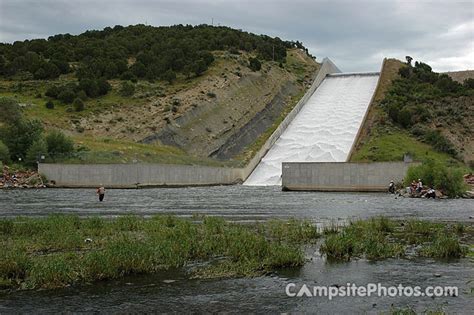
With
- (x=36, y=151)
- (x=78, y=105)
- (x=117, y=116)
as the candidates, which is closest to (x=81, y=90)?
(x=78, y=105)

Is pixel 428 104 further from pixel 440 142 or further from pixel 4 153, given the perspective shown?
pixel 4 153

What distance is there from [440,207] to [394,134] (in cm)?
3448

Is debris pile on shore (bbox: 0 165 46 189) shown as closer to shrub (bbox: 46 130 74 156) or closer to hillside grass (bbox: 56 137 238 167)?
hillside grass (bbox: 56 137 238 167)

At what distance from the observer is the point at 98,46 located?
371 feet

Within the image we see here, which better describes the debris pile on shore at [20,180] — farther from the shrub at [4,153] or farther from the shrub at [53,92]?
the shrub at [53,92]

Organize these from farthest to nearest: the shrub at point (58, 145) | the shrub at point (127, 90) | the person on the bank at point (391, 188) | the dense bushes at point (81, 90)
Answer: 1. the shrub at point (127, 90)
2. the dense bushes at point (81, 90)
3. the shrub at point (58, 145)
4. the person on the bank at point (391, 188)

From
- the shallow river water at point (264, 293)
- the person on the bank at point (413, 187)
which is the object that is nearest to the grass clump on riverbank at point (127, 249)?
the shallow river water at point (264, 293)

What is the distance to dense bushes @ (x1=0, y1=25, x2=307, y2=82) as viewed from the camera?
299ft

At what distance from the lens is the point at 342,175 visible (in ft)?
160

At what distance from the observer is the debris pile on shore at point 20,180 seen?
50.2 metres

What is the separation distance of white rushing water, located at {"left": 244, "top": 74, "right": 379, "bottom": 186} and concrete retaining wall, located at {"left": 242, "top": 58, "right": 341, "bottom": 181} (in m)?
0.51

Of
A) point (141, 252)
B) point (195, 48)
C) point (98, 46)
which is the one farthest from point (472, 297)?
point (98, 46)

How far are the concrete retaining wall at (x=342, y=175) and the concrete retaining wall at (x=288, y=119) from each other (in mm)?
11114

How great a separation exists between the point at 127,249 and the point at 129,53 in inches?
3968
